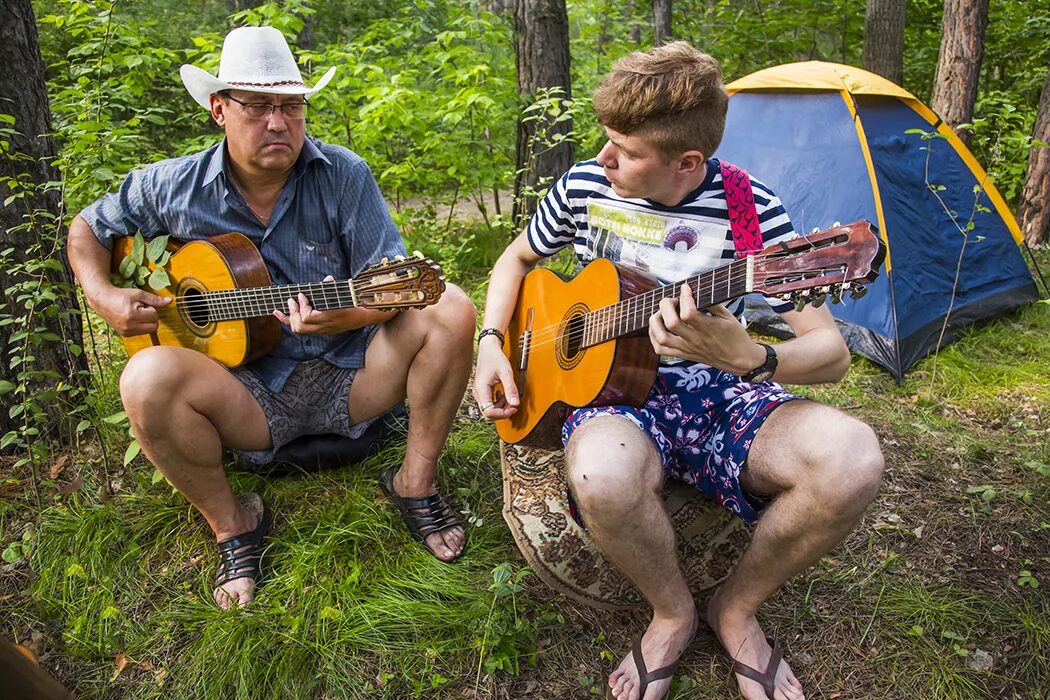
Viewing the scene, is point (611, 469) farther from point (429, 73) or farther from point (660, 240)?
point (429, 73)

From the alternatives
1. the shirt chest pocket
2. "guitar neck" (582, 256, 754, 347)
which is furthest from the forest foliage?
"guitar neck" (582, 256, 754, 347)

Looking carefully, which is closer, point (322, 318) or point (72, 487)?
point (322, 318)

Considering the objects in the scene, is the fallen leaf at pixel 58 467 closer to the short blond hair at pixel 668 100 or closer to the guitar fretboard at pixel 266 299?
the guitar fretboard at pixel 266 299

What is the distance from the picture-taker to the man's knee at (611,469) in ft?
6.00

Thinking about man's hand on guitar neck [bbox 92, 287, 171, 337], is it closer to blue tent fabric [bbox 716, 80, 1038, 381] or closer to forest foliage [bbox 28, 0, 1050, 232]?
forest foliage [bbox 28, 0, 1050, 232]

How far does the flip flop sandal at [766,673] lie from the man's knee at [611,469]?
574 millimetres

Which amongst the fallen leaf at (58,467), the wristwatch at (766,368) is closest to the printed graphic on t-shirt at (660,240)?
the wristwatch at (766,368)

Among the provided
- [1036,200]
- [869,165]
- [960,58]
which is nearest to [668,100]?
[869,165]

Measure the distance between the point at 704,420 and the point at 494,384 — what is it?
69cm

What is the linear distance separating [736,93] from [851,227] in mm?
3605

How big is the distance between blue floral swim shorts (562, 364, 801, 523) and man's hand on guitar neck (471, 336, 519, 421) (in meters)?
0.23

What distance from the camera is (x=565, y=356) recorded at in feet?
7.36

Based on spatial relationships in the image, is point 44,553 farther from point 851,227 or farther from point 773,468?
point 851,227

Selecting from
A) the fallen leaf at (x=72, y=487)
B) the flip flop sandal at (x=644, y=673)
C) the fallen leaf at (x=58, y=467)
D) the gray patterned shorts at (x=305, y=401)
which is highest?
the gray patterned shorts at (x=305, y=401)
